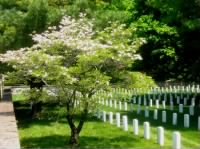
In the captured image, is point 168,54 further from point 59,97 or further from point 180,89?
point 59,97

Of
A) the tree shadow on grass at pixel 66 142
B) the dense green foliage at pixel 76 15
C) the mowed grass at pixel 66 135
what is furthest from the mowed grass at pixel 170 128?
the dense green foliage at pixel 76 15

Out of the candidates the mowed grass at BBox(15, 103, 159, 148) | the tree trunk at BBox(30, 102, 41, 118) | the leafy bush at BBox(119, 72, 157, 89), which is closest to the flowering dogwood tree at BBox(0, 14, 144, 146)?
the leafy bush at BBox(119, 72, 157, 89)

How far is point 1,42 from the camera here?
1011 inches

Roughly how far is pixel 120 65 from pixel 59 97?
2015mm

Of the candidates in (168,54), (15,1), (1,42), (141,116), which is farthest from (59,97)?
(168,54)

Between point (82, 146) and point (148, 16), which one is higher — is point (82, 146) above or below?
below

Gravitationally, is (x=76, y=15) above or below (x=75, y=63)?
above

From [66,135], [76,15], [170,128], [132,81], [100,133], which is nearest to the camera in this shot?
[132,81]

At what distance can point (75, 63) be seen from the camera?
17812 mm

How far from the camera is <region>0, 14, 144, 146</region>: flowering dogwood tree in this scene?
1587cm

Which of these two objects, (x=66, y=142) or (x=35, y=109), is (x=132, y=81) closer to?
(x=66, y=142)

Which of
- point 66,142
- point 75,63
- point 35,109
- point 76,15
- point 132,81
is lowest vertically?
point 35,109

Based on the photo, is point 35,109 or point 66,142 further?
point 35,109

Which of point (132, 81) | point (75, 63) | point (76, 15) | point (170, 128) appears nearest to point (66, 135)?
point (75, 63)
